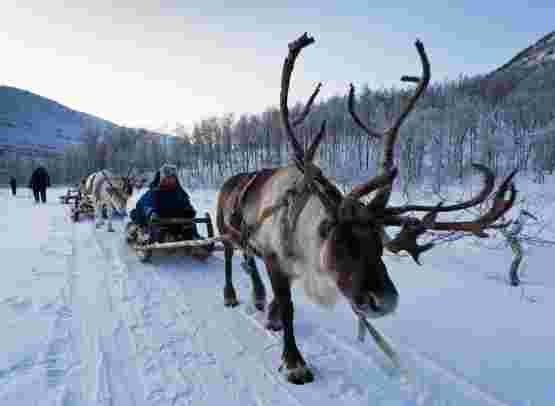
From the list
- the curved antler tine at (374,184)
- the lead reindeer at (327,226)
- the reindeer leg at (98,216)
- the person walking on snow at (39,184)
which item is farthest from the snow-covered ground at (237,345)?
the person walking on snow at (39,184)

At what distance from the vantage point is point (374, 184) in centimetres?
194

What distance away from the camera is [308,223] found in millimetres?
2418

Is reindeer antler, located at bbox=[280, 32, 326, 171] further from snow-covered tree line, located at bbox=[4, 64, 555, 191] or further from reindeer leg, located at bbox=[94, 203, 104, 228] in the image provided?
snow-covered tree line, located at bbox=[4, 64, 555, 191]

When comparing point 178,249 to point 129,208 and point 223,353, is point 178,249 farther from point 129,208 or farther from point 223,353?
point 223,353

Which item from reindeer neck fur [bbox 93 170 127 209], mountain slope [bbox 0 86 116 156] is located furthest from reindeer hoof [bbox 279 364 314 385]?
mountain slope [bbox 0 86 116 156]

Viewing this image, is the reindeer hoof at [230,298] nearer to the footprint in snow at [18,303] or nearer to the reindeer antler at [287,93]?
the footprint in snow at [18,303]

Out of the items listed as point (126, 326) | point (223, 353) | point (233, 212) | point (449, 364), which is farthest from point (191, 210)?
point (449, 364)

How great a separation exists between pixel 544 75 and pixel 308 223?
275 feet

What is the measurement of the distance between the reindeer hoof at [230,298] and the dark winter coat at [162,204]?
2600mm

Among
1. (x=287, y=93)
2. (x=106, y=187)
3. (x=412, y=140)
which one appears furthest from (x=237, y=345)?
(x=412, y=140)

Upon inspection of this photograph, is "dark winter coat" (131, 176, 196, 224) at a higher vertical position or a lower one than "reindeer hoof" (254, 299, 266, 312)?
higher

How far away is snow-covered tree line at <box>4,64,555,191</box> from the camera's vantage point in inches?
1739

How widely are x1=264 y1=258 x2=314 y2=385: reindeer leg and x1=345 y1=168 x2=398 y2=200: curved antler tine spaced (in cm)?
123

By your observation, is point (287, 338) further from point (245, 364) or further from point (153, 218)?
point (153, 218)
